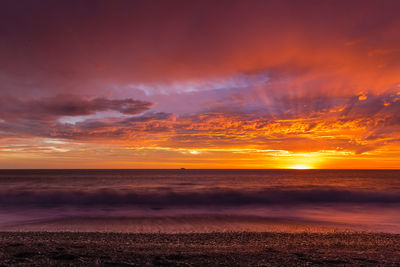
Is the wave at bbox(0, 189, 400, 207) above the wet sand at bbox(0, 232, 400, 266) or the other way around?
the other way around

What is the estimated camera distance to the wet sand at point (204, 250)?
25.8 ft

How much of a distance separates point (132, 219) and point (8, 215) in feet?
34.1

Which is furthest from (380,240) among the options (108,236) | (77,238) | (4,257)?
(4,257)

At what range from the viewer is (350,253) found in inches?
368

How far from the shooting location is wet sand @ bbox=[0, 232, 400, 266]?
7.86m

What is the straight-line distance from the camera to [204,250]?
375 inches

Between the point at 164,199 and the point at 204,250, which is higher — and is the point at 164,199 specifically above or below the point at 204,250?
below

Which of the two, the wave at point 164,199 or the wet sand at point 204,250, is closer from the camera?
the wet sand at point 204,250

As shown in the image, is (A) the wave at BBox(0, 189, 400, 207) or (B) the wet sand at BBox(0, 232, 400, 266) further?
(A) the wave at BBox(0, 189, 400, 207)

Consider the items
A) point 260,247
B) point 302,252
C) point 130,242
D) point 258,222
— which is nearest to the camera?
point 302,252

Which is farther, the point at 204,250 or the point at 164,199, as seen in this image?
the point at 164,199

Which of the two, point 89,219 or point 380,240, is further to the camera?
point 89,219

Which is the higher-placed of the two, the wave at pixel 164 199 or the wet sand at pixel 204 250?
the wet sand at pixel 204 250

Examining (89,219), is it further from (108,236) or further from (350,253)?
(350,253)
